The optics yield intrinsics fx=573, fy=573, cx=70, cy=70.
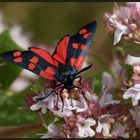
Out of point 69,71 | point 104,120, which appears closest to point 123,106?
point 104,120

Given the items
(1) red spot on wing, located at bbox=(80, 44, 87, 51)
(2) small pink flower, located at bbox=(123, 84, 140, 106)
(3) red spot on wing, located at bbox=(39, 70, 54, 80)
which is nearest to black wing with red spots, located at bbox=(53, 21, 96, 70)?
(1) red spot on wing, located at bbox=(80, 44, 87, 51)

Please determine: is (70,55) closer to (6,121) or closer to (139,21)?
(139,21)

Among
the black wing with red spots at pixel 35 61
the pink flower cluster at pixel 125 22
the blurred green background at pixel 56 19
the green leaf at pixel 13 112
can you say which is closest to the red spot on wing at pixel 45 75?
the black wing with red spots at pixel 35 61

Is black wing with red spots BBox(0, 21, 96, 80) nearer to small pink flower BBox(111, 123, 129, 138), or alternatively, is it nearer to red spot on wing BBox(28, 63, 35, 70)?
red spot on wing BBox(28, 63, 35, 70)

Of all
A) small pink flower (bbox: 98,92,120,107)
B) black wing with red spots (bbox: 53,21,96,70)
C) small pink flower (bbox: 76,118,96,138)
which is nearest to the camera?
small pink flower (bbox: 76,118,96,138)

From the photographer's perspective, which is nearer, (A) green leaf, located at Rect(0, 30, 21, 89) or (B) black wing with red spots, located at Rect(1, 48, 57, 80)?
(B) black wing with red spots, located at Rect(1, 48, 57, 80)

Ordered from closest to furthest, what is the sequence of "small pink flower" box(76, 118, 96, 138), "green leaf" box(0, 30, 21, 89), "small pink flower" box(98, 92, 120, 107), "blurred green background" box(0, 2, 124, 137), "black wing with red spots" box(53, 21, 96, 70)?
1. "small pink flower" box(76, 118, 96, 138)
2. "small pink flower" box(98, 92, 120, 107)
3. "black wing with red spots" box(53, 21, 96, 70)
4. "green leaf" box(0, 30, 21, 89)
5. "blurred green background" box(0, 2, 124, 137)

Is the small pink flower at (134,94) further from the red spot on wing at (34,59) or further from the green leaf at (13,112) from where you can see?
the green leaf at (13,112)

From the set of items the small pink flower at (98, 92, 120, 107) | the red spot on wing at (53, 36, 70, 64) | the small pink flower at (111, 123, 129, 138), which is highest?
the red spot on wing at (53, 36, 70, 64)

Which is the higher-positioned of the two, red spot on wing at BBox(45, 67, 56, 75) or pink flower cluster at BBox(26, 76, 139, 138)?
red spot on wing at BBox(45, 67, 56, 75)
